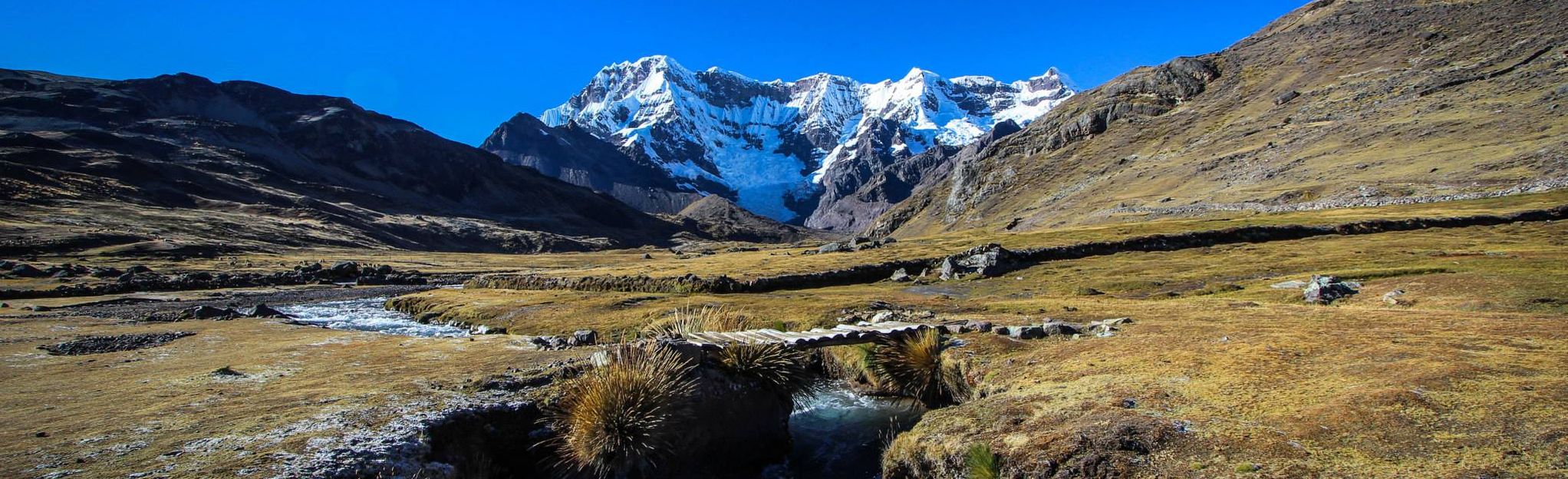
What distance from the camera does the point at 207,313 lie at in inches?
1481

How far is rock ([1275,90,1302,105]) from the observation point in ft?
455

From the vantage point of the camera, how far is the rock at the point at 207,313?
123 ft

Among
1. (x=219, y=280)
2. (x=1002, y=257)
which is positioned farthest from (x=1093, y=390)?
(x=219, y=280)

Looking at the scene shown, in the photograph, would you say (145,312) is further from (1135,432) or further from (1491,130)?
(1491,130)

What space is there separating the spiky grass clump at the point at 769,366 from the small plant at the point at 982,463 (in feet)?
22.8

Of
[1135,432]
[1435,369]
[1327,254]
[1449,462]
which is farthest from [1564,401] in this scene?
[1327,254]

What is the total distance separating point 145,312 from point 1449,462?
5893 cm

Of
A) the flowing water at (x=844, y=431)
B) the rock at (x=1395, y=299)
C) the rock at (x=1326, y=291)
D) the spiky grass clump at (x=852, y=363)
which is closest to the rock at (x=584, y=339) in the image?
the flowing water at (x=844, y=431)

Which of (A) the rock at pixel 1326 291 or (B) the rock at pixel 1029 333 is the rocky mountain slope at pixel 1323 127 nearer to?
(A) the rock at pixel 1326 291

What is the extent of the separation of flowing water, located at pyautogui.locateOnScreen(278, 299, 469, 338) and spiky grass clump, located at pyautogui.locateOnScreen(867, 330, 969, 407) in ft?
72.1

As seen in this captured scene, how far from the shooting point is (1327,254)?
4144cm

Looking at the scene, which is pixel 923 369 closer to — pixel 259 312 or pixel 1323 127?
pixel 259 312

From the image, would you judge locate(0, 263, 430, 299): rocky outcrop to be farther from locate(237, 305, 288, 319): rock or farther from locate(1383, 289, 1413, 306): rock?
locate(1383, 289, 1413, 306): rock

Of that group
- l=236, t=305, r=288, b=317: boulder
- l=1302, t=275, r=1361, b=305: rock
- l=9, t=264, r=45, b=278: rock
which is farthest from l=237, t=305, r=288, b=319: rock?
l=1302, t=275, r=1361, b=305: rock
